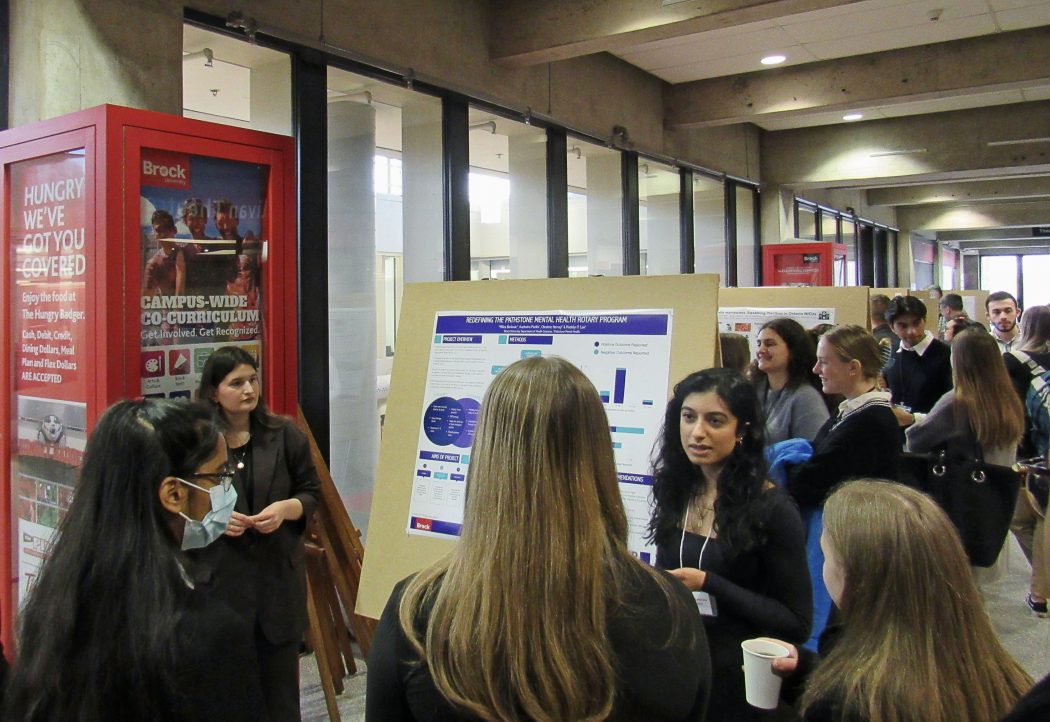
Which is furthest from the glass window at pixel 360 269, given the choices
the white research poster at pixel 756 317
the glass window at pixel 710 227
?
the glass window at pixel 710 227

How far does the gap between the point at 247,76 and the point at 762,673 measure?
3631mm

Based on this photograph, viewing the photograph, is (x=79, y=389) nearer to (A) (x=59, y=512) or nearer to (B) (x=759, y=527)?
(A) (x=59, y=512)

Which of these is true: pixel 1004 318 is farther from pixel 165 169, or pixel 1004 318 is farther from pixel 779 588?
pixel 165 169

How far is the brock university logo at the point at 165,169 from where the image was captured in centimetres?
262

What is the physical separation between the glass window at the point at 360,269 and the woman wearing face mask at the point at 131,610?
2.83 metres

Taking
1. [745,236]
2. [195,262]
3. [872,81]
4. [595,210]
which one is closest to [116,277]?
[195,262]

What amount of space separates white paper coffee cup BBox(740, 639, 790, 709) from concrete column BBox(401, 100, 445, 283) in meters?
3.61

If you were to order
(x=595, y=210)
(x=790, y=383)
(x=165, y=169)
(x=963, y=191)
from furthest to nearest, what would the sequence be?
1. (x=963, y=191)
2. (x=595, y=210)
3. (x=790, y=383)
4. (x=165, y=169)

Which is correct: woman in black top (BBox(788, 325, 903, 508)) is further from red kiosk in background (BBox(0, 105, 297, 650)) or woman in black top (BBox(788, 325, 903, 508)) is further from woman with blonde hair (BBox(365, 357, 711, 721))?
red kiosk in background (BBox(0, 105, 297, 650))

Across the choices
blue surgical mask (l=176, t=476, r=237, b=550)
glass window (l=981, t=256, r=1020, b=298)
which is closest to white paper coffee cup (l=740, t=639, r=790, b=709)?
blue surgical mask (l=176, t=476, r=237, b=550)

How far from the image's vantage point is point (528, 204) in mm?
5934

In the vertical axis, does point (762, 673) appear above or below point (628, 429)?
below

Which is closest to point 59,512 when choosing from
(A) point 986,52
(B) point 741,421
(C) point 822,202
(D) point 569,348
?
(D) point 569,348

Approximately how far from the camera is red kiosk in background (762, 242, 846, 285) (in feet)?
27.3
